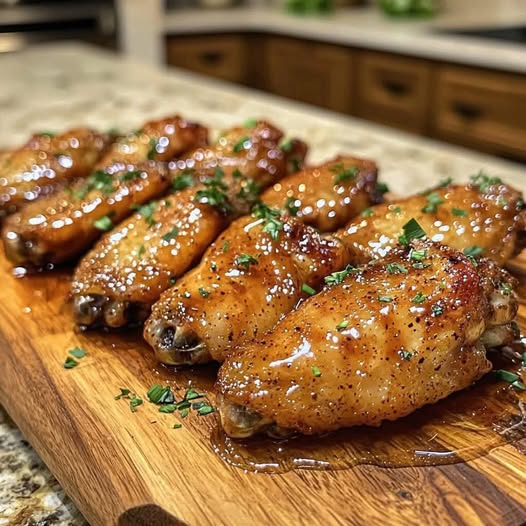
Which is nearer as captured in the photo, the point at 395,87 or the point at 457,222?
the point at 457,222

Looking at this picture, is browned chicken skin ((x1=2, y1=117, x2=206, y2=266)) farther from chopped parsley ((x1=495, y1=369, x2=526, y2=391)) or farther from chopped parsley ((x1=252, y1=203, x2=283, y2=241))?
chopped parsley ((x1=495, y1=369, x2=526, y2=391))

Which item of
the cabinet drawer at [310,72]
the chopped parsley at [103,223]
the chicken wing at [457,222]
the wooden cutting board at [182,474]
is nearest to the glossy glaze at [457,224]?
the chicken wing at [457,222]

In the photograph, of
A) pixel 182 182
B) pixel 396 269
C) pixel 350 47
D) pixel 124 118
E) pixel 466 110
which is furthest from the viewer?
pixel 350 47

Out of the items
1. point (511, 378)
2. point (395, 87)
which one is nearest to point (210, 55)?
point (395, 87)

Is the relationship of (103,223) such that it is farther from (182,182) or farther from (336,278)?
(336,278)

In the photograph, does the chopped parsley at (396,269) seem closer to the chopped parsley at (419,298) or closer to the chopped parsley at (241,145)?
the chopped parsley at (419,298)
